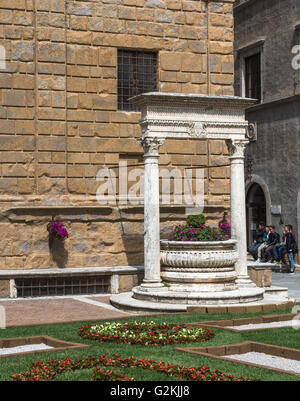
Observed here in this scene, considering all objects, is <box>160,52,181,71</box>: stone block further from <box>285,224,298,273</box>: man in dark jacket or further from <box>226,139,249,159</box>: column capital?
<box>285,224,298,273</box>: man in dark jacket

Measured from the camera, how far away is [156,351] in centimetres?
973

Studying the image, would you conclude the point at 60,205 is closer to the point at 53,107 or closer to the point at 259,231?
the point at 53,107

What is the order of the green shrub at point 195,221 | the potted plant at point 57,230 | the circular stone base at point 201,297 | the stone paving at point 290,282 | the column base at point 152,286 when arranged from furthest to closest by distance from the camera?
the stone paving at point 290,282 < the potted plant at point 57,230 < the green shrub at point 195,221 < the column base at point 152,286 < the circular stone base at point 201,297

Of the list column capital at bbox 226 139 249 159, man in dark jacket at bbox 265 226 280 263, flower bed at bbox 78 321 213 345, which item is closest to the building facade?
man in dark jacket at bbox 265 226 280 263

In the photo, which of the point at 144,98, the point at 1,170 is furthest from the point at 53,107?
the point at 144,98

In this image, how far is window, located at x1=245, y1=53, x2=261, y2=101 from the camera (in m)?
29.3

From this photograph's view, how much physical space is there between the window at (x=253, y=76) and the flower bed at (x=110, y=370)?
71.5 ft

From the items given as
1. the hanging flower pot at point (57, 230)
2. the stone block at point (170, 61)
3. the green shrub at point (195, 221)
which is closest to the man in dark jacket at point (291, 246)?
the stone block at point (170, 61)

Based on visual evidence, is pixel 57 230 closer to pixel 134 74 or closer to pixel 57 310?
pixel 57 310

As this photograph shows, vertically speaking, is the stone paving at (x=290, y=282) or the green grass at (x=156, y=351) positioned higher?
the stone paving at (x=290, y=282)

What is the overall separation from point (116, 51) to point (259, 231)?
11123 mm

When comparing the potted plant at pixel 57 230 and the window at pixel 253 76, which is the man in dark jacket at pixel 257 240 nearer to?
the window at pixel 253 76

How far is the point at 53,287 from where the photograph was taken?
16.6m

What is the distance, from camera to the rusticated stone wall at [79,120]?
17.2 m
